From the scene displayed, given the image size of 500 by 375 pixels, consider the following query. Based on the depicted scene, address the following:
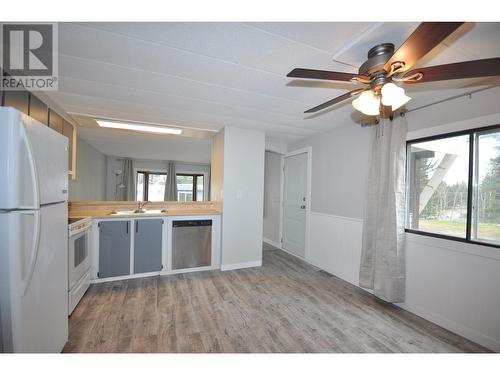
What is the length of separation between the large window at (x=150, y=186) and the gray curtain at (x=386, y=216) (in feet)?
22.6

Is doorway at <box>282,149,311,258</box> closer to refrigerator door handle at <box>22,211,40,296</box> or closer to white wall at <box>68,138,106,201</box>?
refrigerator door handle at <box>22,211,40,296</box>

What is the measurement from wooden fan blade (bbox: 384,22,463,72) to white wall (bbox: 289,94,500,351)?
146cm

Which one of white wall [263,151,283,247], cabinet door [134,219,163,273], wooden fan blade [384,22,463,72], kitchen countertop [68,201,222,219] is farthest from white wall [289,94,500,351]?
cabinet door [134,219,163,273]

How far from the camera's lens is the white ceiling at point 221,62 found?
1301 mm

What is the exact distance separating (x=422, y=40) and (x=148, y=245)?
3.42 meters

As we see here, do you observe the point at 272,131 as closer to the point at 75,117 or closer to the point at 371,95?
the point at 371,95

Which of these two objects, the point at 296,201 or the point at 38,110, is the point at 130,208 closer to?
the point at 38,110

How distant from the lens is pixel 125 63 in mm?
1689

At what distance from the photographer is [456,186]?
6.93 feet

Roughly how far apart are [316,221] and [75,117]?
4057mm

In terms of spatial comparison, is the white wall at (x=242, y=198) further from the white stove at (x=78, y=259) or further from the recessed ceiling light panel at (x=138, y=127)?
the white stove at (x=78, y=259)
